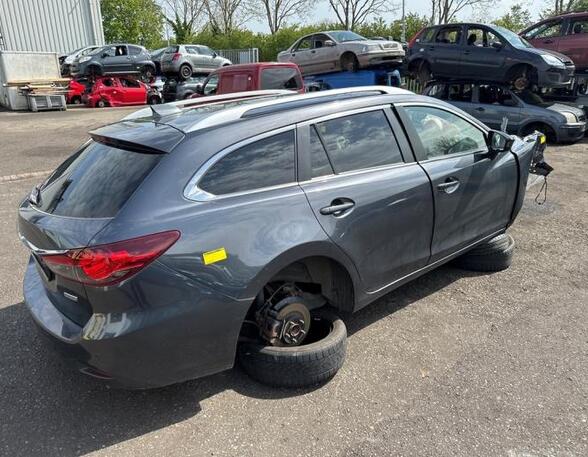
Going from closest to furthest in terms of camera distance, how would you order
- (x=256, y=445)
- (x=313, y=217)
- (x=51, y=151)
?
(x=256, y=445) → (x=313, y=217) → (x=51, y=151)

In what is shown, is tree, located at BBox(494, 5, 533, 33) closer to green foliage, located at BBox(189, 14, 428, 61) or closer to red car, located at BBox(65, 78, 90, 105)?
green foliage, located at BBox(189, 14, 428, 61)

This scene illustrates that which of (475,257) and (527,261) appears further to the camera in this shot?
(527,261)

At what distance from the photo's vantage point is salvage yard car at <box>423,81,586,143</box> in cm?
1100

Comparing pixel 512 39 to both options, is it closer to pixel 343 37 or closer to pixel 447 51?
pixel 447 51

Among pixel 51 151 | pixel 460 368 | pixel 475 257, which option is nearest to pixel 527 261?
pixel 475 257

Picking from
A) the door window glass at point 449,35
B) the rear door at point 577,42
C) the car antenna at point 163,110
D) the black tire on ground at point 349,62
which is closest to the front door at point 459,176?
the car antenna at point 163,110

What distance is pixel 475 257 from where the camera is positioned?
4414 mm

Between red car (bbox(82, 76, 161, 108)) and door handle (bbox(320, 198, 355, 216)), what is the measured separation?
69.8 feet

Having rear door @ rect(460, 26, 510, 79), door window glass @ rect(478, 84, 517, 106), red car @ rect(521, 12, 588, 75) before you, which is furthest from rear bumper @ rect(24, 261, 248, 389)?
red car @ rect(521, 12, 588, 75)

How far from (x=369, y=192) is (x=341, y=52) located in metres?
11.9

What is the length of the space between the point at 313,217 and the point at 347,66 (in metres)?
12.3

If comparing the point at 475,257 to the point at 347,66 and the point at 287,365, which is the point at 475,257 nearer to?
the point at 287,365

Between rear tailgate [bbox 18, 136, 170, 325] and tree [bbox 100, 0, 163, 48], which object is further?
tree [bbox 100, 0, 163, 48]

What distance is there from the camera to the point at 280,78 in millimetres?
10492
